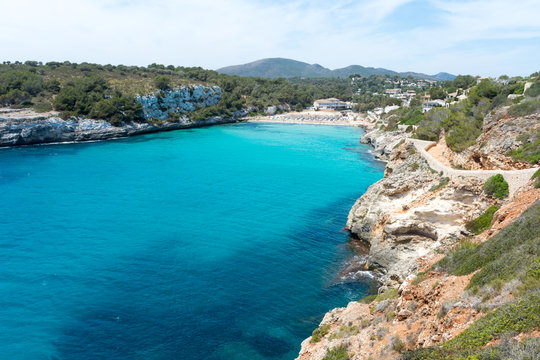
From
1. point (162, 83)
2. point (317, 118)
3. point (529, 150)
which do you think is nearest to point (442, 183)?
point (529, 150)

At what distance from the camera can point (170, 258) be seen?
26.8 meters

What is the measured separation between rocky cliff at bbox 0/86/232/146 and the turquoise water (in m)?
20.9

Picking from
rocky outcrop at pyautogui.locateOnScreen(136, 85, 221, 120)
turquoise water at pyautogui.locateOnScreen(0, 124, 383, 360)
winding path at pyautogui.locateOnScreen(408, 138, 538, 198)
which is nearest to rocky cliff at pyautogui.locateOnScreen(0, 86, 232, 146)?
rocky outcrop at pyautogui.locateOnScreen(136, 85, 221, 120)

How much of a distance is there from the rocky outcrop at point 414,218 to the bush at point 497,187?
58 centimetres

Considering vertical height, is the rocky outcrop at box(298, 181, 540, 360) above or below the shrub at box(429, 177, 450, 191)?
below

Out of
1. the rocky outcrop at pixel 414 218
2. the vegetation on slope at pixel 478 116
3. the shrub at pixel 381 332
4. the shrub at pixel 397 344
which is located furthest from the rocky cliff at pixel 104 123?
the shrub at pixel 397 344

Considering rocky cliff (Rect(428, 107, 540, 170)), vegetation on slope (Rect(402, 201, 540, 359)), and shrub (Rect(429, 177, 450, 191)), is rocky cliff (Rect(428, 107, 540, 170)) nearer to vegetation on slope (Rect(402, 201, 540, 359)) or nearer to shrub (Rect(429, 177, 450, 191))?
shrub (Rect(429, 177, 450, 191))

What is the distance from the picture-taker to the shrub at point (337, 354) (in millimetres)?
12836

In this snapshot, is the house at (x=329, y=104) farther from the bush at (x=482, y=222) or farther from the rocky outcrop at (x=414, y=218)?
the bush at (x=482, y=222)

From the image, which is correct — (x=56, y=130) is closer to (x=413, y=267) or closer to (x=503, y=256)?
(x=413, y=267)

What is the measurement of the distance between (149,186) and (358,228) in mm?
28958

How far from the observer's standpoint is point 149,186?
46.4m

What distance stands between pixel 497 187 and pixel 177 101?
338 feet

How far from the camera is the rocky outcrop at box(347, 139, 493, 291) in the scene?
75.9 ft
